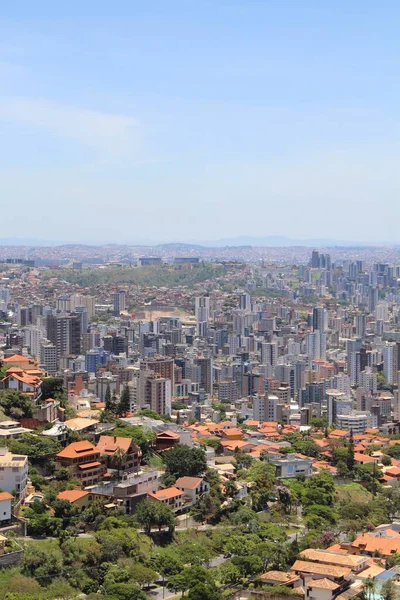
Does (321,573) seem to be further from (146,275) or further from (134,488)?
(146,275)

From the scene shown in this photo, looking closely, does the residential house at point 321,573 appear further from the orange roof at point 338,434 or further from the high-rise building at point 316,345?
the high-rise building at point 316,345

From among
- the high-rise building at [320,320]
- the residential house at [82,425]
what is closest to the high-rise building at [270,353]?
the high-rise building at [320,320]

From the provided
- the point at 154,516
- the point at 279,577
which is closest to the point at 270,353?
the point at 154,516

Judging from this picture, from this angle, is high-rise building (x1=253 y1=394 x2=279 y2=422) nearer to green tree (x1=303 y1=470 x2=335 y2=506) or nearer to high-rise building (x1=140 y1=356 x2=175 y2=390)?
high-rise building (x1=140 y1=356 x2=175 y2=390)

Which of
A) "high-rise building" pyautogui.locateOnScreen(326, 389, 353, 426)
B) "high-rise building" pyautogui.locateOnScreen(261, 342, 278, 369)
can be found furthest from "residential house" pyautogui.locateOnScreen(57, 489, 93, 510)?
"high-rise building" pyautogui.locateOnScreen(261, 342, 278, 369)

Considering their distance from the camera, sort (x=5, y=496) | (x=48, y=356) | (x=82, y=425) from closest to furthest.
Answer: (x=5, y=496) → (x=82, y=425) → (x=48, y=356)

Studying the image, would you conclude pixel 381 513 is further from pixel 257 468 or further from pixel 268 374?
pixel 268 374

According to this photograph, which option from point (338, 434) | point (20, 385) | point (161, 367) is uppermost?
point (20, 385)
